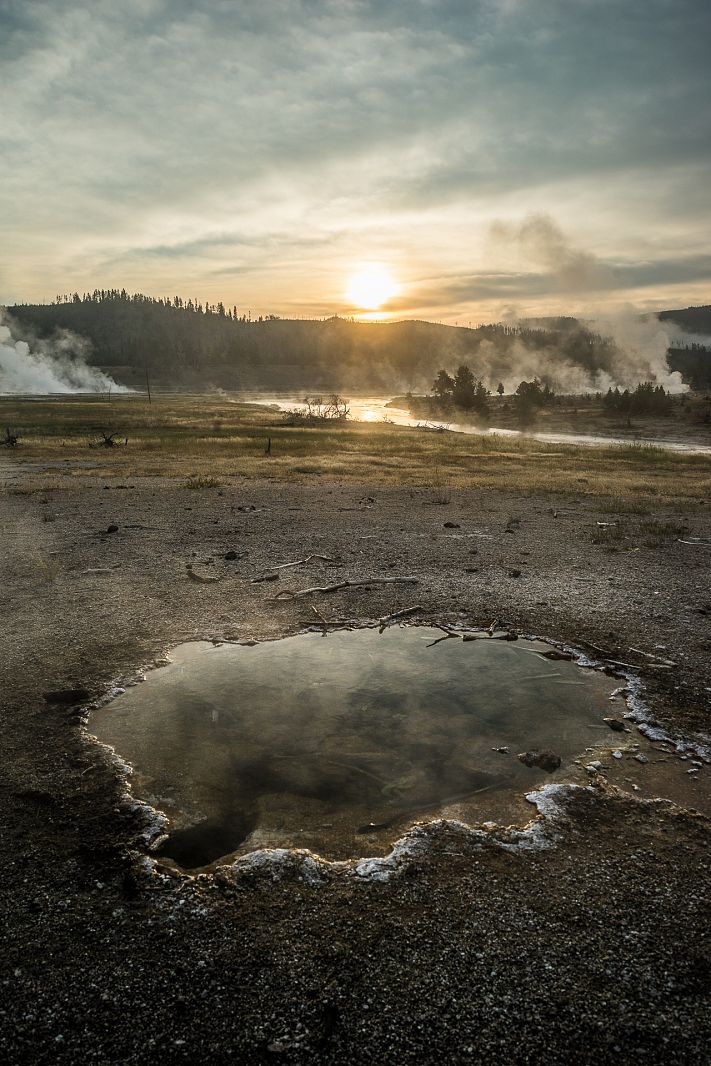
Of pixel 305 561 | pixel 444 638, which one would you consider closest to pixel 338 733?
pixel 444 638

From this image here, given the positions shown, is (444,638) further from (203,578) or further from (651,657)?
(203,578)

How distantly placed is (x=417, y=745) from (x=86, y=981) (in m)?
3.04

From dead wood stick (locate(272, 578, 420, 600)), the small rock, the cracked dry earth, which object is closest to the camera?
the cracked dry earth

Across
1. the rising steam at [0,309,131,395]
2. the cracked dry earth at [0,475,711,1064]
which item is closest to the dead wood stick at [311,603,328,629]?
the cracked dry earth at [0,475,711,1064]

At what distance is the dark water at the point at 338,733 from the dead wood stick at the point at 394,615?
19.3 inches

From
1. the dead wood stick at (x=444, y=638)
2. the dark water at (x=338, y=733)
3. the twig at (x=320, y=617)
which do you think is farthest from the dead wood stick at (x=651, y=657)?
the twig at (x=320, y=617)

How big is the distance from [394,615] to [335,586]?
→ 56.9 inches

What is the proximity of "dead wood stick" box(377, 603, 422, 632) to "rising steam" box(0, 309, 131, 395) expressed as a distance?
111m

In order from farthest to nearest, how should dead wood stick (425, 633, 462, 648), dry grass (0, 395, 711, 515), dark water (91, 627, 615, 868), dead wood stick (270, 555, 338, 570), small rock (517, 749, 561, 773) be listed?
dry grass (0, 395, 711, 515) → dead wood stick (270, 555, 338, 570) → dead wood stick (425, 633, 462, 648) → small rock (517, 749, 561, 773) → dark water (91, 627, 615, 868)

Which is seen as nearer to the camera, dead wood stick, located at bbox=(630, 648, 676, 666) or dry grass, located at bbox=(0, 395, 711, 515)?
dead wood stick, located at bbox=(630, 648, 676, 666)

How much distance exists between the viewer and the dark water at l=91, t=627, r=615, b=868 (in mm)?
4715

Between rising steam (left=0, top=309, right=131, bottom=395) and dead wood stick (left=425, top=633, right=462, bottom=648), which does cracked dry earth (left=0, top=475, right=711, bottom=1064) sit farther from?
rising steam (left=0, top=309, right=131, bottom=395)

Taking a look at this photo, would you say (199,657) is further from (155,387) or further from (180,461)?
(155,387)

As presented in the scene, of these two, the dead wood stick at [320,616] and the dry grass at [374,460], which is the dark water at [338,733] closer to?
the dead wood stick at [320,616]
